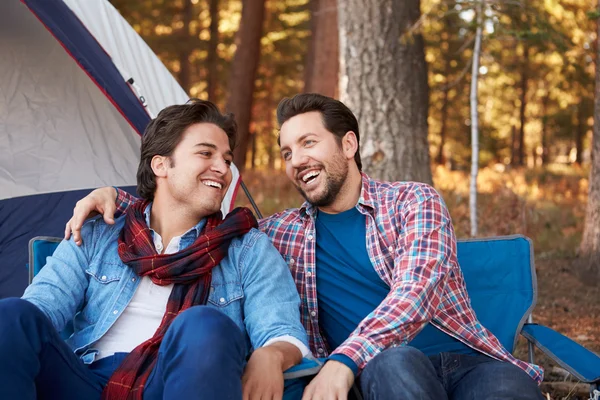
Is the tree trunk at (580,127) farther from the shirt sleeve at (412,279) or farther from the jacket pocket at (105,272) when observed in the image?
the jacket pocket at (105,272)

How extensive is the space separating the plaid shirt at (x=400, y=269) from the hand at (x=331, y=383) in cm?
5

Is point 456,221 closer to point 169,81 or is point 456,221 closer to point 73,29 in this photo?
point 169,81

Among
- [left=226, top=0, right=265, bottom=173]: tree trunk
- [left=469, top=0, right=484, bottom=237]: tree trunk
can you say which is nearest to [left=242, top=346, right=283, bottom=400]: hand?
[left=469, top=0, right=484, bottom=237]: tree trunk

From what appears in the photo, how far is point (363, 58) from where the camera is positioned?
4738 mm

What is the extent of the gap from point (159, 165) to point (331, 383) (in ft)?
3.40

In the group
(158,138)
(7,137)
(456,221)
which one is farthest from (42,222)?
(456,221)

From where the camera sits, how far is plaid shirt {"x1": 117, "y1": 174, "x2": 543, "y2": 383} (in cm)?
217

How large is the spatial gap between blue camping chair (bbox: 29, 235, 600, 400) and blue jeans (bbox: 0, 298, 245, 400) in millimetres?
748

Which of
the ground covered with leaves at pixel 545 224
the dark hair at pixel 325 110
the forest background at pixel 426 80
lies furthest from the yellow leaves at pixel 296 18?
the dark hair at pixel 325 110

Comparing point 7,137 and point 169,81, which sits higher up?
point 169,81

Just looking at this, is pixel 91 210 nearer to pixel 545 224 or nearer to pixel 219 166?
pixel 219 166

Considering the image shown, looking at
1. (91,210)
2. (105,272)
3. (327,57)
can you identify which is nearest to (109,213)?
(91,210)

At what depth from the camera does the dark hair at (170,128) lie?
2.55 m

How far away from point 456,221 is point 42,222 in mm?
4130
